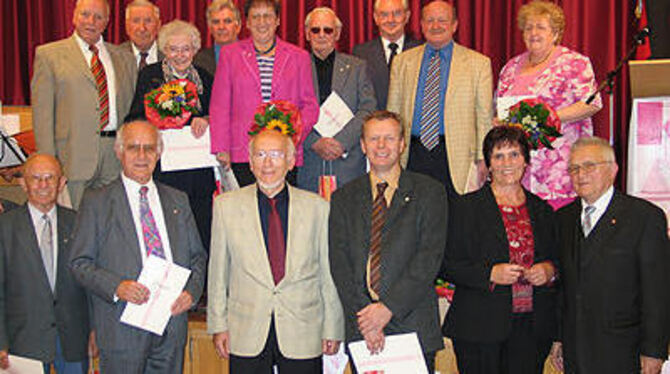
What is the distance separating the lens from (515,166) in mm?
3439

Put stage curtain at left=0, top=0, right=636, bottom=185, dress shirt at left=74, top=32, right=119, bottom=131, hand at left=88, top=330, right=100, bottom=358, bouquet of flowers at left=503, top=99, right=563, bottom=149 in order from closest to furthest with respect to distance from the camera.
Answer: hand at left=88, top=330, right=100, bottom=358, bouquet of flowers at left=503, top=99, right=563, bottom=149, dress shirt at left=74, top=32, right=119, bottom=131, stage curtain at left=0, top=0, right=636, bottom=185

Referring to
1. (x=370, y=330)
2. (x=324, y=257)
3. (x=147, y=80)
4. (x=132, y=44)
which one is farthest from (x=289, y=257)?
(x=132, y=44)

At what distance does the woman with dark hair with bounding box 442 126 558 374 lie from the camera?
10.8ft

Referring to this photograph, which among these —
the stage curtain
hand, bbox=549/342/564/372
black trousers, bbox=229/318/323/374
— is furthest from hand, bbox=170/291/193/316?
the stage curtain

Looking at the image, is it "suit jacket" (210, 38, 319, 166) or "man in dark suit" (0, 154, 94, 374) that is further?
"suit jacket" (210, 38, 319, 166)

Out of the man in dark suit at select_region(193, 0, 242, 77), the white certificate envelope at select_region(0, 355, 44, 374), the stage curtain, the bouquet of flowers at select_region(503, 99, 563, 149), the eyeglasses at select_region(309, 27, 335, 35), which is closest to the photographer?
the white certificate envelope at select_region(0, 355, 44, 374)

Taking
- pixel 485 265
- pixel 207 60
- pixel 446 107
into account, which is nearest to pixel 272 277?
pixel 485 265

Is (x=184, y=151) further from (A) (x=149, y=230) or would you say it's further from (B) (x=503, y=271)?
(B) (x=503, y=271)

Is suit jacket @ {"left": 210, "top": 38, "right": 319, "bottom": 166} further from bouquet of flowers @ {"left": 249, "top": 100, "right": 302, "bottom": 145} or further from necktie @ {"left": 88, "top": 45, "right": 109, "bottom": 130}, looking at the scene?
necktie @ {"left": 88, "top": 45, "right": 109, "bottom": 130}

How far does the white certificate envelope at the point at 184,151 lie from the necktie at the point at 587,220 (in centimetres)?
231

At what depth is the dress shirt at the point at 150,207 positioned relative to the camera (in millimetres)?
3521

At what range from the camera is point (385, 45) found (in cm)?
539

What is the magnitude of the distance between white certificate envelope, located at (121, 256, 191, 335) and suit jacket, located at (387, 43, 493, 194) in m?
2.00

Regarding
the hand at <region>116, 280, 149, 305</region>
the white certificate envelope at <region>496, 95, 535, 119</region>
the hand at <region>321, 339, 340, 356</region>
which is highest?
the white certificate envelope at <region>496, 95, 535, 119</region>
